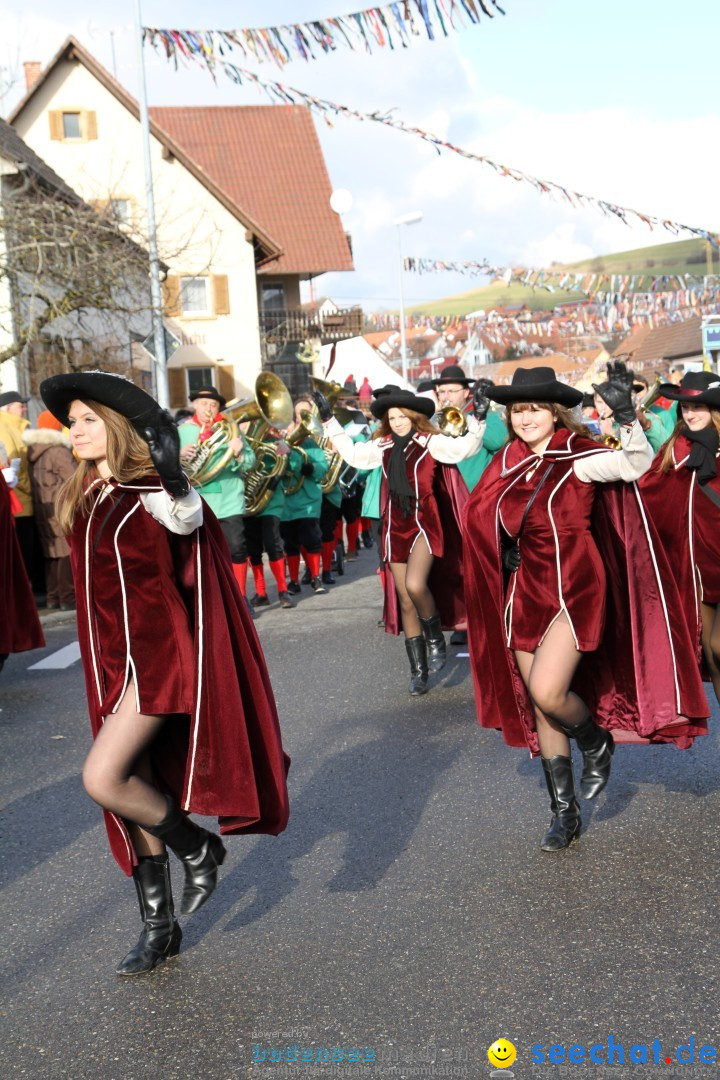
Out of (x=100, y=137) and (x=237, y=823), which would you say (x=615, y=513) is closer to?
(x=237, y=823)

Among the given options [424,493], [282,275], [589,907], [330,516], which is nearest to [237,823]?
[589,907]

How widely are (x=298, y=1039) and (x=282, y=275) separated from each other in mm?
45445

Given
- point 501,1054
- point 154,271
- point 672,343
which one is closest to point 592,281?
point 154,271

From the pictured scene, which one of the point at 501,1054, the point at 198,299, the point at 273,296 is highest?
the point at 273,296

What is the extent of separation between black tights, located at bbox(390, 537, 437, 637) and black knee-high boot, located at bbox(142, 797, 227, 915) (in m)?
4.24

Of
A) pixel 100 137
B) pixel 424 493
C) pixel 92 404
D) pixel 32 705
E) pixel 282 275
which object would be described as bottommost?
pixel 32 705

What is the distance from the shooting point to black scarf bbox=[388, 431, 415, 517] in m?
8.58

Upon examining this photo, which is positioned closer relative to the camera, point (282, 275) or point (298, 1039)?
point (298, 1039)

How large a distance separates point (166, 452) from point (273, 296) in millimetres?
45735

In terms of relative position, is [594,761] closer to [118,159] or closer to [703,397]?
[703,397]

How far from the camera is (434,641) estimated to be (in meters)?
8.62

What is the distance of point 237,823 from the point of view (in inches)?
164

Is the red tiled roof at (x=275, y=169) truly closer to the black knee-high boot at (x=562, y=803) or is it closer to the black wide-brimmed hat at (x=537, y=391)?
the black wide-brimmed hat at (x=537, y=391)

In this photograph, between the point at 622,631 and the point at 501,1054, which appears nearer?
the point at 501,1054
